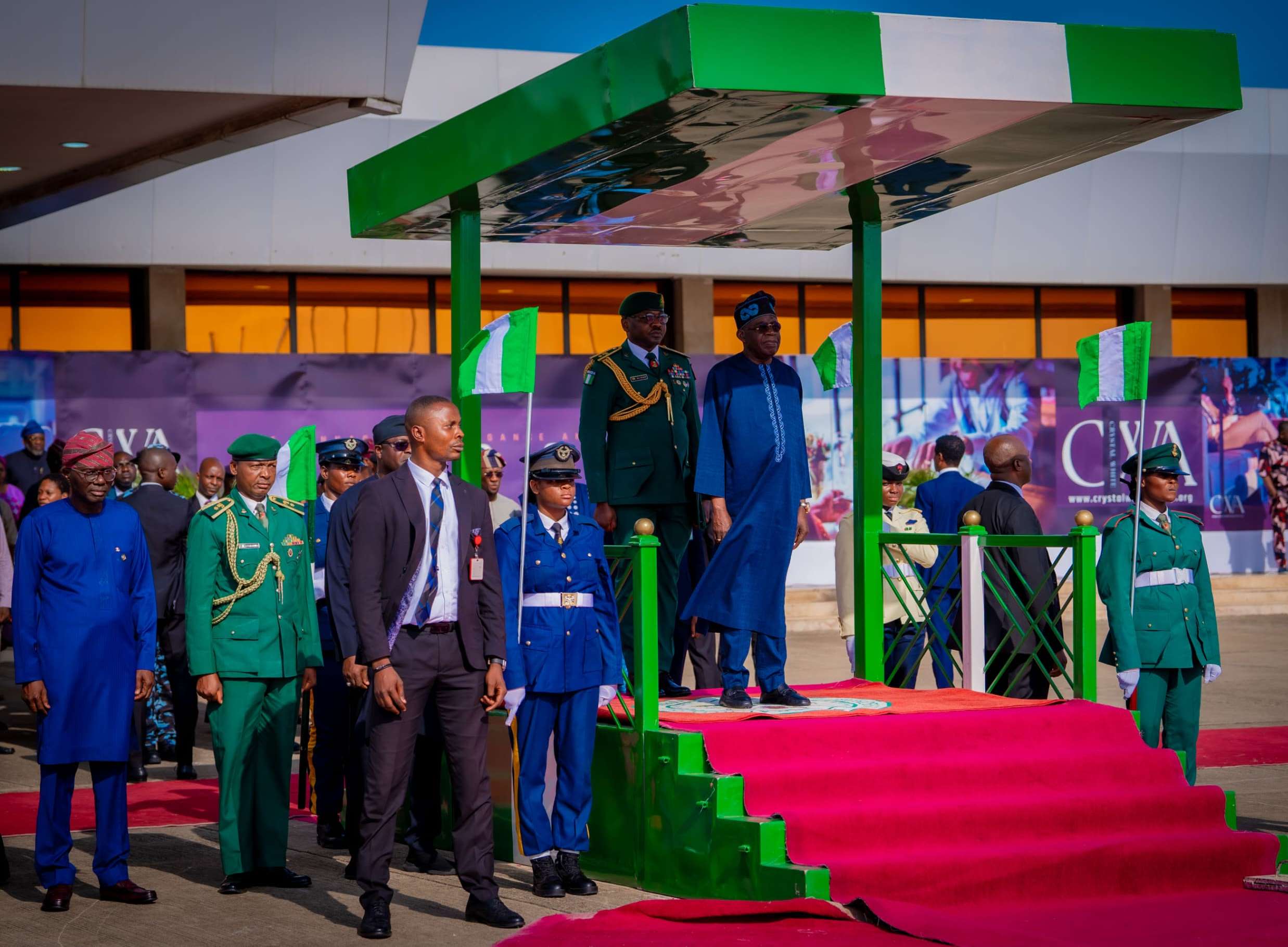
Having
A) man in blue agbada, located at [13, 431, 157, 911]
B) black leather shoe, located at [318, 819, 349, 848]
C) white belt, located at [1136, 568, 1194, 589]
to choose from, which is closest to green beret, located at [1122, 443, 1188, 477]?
white belt, located at [1136, 568, 1194, 589]

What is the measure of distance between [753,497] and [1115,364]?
92.5 inches

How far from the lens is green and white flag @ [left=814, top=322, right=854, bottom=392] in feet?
32.5

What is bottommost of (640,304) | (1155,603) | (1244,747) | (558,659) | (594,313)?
(1244,747)

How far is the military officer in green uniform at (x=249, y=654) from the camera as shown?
714cm

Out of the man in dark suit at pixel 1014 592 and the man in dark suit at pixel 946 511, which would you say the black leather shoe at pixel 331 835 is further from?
the man in dark suit at pixel 1014 592

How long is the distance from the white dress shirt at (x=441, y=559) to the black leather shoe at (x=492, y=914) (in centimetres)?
107

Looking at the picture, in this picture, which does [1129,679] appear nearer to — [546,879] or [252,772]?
[546,879]

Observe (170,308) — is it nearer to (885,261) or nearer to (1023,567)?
(885,261)

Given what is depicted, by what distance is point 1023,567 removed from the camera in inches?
344

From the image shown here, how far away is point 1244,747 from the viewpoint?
11047mm

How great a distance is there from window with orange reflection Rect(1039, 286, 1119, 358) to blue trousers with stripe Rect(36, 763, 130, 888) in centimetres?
1890

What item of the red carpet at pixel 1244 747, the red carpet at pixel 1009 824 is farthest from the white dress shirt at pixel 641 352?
the red carpet at pixel 1244 747

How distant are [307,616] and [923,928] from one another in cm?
312

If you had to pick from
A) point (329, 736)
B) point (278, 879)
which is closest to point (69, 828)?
point (278, 879)
